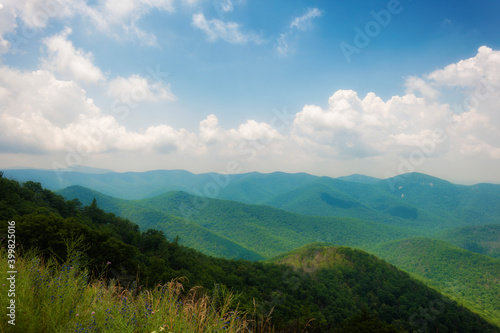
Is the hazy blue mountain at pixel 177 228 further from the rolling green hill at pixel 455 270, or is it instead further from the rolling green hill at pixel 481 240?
the rolling green hill at pixel 481 240

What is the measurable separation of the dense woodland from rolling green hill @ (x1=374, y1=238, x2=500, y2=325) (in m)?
34.5

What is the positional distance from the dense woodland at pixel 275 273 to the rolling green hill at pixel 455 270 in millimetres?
34457

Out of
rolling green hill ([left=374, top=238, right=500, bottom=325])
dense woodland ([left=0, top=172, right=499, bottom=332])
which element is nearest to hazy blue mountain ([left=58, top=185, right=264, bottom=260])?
dense woodland ([left=0, top=172, right=499, bottom=332])

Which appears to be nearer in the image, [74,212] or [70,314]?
[70,314]

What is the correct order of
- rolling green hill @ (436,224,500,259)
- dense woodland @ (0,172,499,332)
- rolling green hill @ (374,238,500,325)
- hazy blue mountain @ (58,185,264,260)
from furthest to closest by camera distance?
rolling green hill @ (436,224,500,259), hazy blue mountain @ (58,185,264,260), rolling green hill @ (374,238,500,325), dense woodland @ (0,172,499,332)

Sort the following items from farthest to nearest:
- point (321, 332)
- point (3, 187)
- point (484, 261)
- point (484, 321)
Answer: point (484, 261), point (484, 321), point (3, 187), point (321, 332)

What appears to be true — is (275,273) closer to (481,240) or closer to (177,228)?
(177,228)

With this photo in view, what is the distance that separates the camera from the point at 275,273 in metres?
59.6

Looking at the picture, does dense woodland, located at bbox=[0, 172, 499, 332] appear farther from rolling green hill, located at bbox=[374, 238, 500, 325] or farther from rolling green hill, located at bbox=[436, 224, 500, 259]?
rolling green hill, located at bbox=[436, 224, 500, 259]

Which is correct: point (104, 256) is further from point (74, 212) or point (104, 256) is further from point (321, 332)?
point (74, 212)

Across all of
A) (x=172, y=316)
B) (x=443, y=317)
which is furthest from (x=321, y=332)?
(x=443, y=317)

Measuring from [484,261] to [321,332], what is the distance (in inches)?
5881

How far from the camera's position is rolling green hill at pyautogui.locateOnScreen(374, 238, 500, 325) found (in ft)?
329

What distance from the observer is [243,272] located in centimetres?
4969
